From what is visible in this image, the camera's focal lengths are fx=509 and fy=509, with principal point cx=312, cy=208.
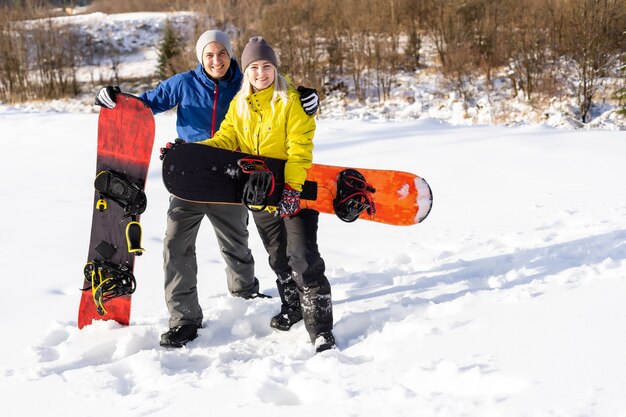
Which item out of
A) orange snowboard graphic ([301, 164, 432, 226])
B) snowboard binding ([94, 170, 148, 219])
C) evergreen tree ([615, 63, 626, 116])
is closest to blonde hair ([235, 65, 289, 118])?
snowboard binding ([94, 170, 148, 219])

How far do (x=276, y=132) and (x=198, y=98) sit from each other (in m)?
0.64

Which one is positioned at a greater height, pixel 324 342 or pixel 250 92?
pixel 250 92

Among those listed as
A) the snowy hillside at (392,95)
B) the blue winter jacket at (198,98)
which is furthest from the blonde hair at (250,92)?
the snowy hillside at (392,95)

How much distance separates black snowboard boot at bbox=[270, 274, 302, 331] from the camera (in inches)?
107

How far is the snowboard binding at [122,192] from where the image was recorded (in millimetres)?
2658

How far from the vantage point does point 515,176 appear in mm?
5578

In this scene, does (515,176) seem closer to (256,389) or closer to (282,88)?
(282,88)

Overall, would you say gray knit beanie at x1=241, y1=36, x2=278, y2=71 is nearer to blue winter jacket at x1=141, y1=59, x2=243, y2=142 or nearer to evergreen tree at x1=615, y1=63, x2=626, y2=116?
blue winter jacket at x1=141, y1=59, x2=243, y2=142

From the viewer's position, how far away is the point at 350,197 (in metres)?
2.63

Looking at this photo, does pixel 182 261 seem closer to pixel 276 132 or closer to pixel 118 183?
pixel 118 183

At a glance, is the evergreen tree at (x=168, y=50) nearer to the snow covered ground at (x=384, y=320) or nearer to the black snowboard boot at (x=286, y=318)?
the snow covered ground at (x=384, y=320)

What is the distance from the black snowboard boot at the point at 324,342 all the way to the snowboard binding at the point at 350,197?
1.92 feet

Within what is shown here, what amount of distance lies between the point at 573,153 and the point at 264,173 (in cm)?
501

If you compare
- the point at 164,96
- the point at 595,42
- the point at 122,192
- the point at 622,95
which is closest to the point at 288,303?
the point at 122,192
